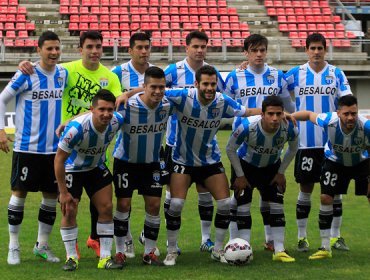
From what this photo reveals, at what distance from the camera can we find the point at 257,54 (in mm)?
9250

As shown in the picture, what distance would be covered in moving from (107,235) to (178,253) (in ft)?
3.58

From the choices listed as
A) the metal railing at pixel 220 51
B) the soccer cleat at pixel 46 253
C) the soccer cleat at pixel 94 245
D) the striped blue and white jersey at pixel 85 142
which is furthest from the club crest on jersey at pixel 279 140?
the metal railing at pixel 220 51

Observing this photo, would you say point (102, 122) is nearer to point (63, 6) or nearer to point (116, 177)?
point (116, 177)

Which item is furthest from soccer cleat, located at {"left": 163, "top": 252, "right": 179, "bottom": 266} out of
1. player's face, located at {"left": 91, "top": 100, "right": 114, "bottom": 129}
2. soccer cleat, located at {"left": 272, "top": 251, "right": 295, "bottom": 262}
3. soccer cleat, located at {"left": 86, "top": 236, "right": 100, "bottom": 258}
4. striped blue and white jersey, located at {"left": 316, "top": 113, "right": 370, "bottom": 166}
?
striped blue and white jersey, located at {"left": 316, "top": 113, "right": 370, "bottom": 166}

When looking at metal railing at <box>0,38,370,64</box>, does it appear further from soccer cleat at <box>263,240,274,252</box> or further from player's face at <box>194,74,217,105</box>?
player's face at <box>194,74,217,105</box>

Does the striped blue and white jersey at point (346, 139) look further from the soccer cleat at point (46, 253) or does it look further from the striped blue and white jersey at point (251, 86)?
the soccer cleat at point (46, 253)

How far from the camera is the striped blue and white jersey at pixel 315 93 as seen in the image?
9.57 metres

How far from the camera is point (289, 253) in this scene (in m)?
9.24

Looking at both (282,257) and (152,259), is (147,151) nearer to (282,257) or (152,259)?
(152,259)

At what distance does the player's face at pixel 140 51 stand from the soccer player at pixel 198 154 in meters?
0.83

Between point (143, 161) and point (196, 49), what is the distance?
1559mm

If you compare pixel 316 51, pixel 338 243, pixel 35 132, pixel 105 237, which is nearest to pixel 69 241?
pixel 105 237

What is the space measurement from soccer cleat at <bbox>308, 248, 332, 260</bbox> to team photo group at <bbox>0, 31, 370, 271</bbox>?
0.4 inches

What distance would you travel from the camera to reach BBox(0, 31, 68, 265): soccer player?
8.54 metres
